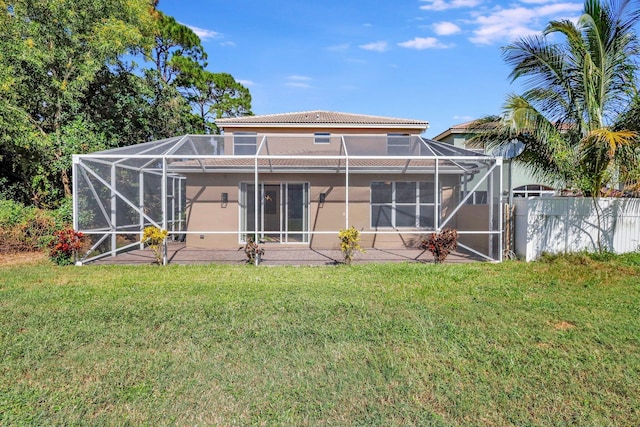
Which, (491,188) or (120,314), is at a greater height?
(491,188)

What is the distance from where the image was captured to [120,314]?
16.2 ft

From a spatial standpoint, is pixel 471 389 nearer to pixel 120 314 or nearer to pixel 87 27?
pixel 120 314

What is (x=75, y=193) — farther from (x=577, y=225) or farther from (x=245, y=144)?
(x=577, y=225)

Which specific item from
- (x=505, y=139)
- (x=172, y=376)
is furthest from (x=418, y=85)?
(x=172, y=376)

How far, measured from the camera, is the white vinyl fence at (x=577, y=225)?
9.30m

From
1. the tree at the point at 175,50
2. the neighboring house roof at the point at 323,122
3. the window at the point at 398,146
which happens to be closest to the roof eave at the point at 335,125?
the neighboring house roof at the point at 323,122

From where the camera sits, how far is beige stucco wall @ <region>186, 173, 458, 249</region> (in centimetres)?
1209

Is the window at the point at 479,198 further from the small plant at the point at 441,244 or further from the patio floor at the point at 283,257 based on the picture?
the small plant at the point at 441,244

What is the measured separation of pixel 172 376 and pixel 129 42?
1390 cm

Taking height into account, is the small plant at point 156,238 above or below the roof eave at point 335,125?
below

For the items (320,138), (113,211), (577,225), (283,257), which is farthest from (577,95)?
(113,211)

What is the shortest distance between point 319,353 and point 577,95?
9175 millimetres

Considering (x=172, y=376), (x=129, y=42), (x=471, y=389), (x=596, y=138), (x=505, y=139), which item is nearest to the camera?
(x=471, y=389)

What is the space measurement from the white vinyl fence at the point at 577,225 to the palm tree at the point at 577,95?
0.51 m
